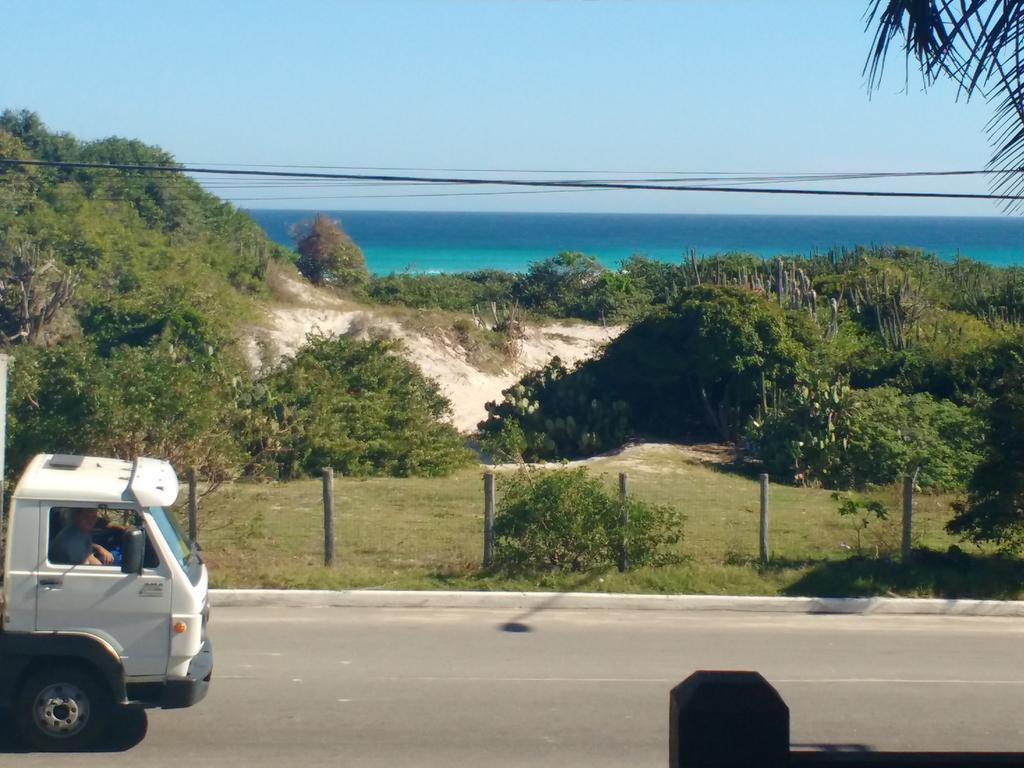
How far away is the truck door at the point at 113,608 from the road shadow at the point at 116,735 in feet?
1.26

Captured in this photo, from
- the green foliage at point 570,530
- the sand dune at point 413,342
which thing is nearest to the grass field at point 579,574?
the green foliage at point 570,530

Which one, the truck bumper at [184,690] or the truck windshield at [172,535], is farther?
the truck windshield at [172,535]

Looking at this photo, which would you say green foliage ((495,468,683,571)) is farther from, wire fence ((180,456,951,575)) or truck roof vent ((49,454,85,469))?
truck roof vent ((49,454,85,469))

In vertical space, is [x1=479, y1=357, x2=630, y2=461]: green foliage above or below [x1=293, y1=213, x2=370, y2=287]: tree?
below

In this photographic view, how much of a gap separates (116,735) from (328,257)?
4757 cm

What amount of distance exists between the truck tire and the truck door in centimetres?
27

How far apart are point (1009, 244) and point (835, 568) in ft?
563

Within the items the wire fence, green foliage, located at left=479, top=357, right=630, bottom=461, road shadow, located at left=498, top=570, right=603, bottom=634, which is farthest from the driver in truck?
green foliage, located at left=479, top=357, right=630, bottom=461

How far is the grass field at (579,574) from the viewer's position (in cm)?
1281

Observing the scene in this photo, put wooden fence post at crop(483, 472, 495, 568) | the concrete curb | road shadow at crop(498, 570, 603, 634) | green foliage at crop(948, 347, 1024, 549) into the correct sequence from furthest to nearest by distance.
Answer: wooden fence post at crop(483, 472, 495, 568) → green foliage at crop(948, 347, 1024, 549) → the concrete curb → road shadow at crop(498, 570, 603, 634)

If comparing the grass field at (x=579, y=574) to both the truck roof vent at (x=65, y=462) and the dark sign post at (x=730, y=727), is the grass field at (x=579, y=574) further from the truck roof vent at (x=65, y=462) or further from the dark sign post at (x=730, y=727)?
the dark sign post at (x=730, y=727)

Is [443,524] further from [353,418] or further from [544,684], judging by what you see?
[544,684]

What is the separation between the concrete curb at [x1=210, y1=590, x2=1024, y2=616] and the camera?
12.2 metres

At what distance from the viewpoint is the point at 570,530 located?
13109 mm
